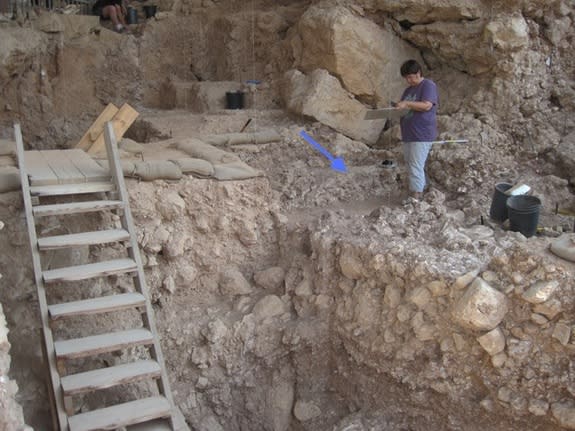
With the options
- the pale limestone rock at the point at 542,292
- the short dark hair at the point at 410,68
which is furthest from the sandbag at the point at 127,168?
the pale limestone rock at the point at 542,292

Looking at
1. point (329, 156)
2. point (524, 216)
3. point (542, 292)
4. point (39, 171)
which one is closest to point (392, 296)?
point (542, 292)

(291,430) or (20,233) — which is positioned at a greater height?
(20,233)

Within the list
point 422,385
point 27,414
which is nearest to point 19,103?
point 27,414

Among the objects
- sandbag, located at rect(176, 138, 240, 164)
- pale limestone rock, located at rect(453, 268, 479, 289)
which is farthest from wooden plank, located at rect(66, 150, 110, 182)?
pale limestone rock, located at rect(453, 268, 479, 289)

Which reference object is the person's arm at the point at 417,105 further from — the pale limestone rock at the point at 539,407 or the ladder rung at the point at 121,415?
the ladder rung at the point at 121,415

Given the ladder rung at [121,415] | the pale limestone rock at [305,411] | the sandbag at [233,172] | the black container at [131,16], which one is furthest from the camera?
the black container at [131,16]

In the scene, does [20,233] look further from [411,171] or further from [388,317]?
[411,171]

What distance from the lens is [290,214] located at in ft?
19.2

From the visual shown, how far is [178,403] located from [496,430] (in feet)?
8.10

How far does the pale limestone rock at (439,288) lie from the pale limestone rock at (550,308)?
626 millimetres

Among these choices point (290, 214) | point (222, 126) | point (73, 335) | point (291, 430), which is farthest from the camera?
point (222, 126)

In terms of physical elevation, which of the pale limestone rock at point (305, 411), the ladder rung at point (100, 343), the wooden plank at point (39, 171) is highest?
the wooden plank at point (39, 171)

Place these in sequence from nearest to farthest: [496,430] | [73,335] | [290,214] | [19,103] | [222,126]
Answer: [496,430] → [73,335] → [290,214] → [222,126] → [19,103]

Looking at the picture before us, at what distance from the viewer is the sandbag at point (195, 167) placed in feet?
17.5
